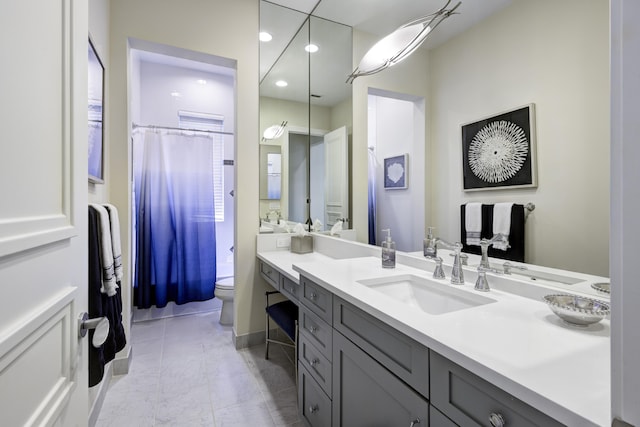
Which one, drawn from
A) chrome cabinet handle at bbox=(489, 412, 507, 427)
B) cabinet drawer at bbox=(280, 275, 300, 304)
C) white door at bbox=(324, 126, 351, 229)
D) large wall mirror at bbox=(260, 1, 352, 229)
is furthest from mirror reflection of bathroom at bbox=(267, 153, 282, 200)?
chrome cabinet handle at bbox=(489, 412, 507, 427)

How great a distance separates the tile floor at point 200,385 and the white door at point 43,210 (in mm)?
1108

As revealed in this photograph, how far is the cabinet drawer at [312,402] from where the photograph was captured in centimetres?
131

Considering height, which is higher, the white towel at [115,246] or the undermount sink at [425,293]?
the white towel at [115,246]

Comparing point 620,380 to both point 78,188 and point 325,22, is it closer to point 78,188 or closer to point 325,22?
point 78,188

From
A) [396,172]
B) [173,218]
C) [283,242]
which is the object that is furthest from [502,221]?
[173,218]

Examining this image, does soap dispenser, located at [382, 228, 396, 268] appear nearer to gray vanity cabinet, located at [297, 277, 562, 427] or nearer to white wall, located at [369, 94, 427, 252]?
white wall, located at [369, 94, 427, 252]

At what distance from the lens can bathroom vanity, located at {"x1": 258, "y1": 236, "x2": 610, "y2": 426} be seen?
1.91ft

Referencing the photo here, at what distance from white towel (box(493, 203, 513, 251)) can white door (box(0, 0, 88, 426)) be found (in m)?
1.33

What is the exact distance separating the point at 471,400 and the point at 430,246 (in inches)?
33.8

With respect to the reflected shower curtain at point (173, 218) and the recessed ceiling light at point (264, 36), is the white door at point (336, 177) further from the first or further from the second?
the reflected shower curtain at point (173, 218)

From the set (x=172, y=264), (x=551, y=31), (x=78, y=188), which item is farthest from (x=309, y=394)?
(x=172, y=264)

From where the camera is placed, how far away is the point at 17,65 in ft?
1.67

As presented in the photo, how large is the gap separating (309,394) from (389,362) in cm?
75

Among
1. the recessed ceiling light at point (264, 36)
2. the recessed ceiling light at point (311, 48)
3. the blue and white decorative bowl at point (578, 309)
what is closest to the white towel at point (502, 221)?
the blue and white decorative bowl at point (578, 309)
